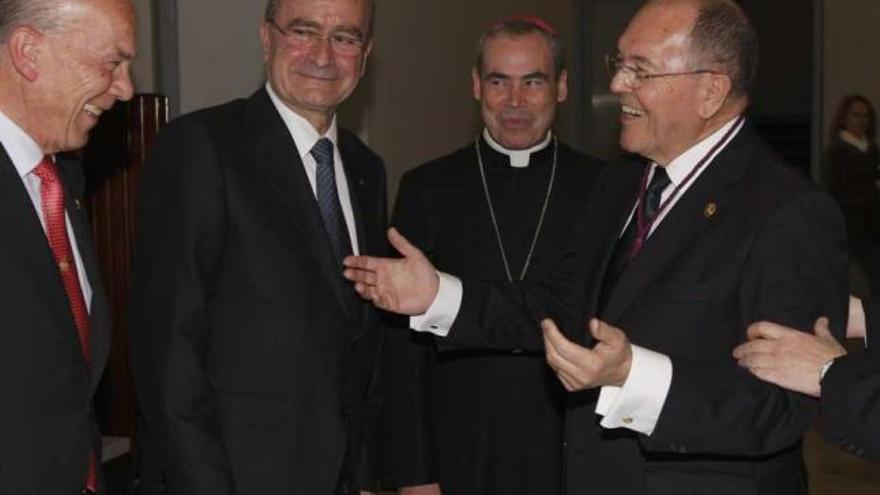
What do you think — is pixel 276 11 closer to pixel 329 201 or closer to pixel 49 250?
pixel 329 201

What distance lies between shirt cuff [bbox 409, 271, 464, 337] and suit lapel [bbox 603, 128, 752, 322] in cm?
62

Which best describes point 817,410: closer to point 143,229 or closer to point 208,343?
point 208,343

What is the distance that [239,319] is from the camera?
2.77 metres

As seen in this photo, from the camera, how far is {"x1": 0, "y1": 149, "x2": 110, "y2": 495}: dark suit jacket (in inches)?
86.9

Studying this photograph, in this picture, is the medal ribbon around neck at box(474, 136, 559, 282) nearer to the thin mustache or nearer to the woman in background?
the thin mustache

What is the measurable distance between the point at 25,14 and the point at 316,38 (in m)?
0.87

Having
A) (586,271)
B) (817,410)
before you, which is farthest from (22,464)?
(817,410)

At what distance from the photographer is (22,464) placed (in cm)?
222

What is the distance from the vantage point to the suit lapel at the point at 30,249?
2.24 metres

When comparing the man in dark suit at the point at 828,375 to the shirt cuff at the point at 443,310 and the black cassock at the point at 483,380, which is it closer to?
the shirt cuff at the point at 443,310

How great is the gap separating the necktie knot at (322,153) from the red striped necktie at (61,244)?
75 cm

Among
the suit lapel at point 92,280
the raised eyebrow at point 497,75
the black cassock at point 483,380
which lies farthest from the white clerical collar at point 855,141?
the suit lapel at point 92,280

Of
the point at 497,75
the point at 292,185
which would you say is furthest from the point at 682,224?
the point at 497,75

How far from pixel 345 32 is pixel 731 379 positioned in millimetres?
1258
